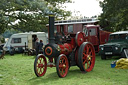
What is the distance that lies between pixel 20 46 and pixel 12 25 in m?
2.44

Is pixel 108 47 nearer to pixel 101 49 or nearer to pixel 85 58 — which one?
pixel 101 49

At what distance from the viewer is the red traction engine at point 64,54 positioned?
745 cm

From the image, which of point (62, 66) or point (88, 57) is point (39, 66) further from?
point (88, 57)

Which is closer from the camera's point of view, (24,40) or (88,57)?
(88,57)

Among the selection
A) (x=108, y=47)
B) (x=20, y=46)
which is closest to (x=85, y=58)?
(x=108, y=47)

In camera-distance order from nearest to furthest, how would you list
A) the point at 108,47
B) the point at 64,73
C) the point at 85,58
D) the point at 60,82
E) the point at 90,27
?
the point at 60,82, the point at 64,73, the point at 85,58, the point at 108,47, the point at 90,27

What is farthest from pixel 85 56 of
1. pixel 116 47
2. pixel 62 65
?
pixel 116 47

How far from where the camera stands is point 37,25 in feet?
76.0

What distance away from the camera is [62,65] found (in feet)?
24.2

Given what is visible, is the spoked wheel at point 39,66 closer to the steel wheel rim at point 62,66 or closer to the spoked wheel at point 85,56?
the steel wheel rim at point 62,66

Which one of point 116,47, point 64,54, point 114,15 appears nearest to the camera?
point 64,54

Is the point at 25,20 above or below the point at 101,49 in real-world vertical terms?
above

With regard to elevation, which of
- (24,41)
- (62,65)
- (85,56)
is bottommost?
(24,41)

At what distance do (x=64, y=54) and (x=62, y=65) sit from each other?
0.75m
